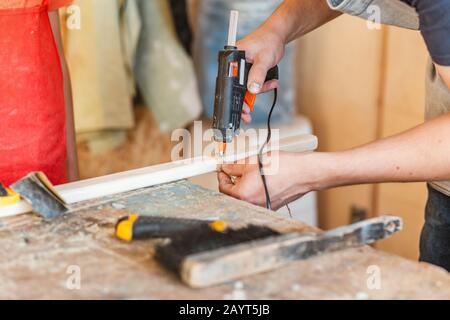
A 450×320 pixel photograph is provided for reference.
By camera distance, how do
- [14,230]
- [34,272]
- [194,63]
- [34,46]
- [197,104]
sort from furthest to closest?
1. [194,63]
2. [197,104]
3. [34,46]
4. [14,230]
5. [34,272]

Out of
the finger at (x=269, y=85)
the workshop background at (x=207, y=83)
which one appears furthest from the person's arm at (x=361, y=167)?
the workshop background at (x=207, y=83)

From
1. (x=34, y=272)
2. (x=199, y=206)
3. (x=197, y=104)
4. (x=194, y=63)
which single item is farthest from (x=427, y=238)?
(x=194, y=63)

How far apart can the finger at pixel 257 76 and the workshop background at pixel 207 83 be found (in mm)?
1004

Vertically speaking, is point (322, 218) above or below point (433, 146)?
below

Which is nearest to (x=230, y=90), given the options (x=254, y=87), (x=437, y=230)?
(x=254, y=87)

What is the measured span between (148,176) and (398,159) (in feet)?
1.52

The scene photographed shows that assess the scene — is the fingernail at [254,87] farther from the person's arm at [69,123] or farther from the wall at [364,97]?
the wall at [364,97]

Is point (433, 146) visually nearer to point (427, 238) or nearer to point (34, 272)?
point (427, 238)

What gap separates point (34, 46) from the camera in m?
1.56

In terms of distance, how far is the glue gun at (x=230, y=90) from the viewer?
1.42 metres

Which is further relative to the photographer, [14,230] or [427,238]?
[427,238]

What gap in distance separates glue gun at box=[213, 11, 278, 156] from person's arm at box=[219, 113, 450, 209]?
0.10 m

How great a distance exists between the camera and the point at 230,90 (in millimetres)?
1438
